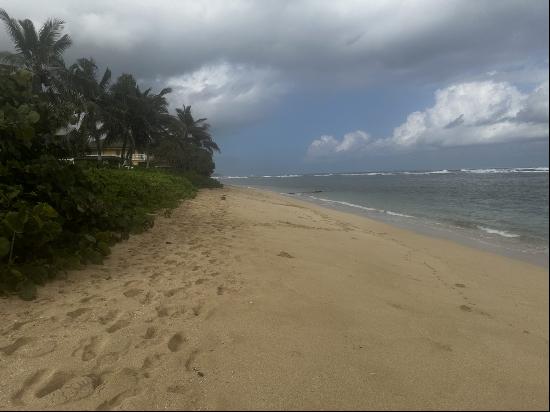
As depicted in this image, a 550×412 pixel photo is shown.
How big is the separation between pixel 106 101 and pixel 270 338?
30651 mm

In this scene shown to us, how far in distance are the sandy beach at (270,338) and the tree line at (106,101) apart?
530 inches

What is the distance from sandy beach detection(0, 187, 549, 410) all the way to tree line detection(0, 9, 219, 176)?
13.5 m

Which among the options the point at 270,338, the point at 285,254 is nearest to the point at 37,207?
the point at 270,338

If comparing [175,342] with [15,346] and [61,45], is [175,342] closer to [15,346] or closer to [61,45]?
[15,346]

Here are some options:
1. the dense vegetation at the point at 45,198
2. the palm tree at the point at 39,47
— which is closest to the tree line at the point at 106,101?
the palm tree at the point at 39,47

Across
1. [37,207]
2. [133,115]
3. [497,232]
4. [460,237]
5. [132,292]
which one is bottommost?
[460,237]

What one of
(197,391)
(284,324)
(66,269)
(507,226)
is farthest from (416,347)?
(507,226)

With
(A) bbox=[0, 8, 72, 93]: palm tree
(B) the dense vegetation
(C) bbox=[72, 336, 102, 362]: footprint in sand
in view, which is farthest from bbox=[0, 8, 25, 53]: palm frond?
(C) bbox=[72, 336, 102, 362]: footprint in sand

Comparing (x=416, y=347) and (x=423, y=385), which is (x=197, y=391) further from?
(x=416, y=347)

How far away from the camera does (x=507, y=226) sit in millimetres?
11250

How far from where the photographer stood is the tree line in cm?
2364

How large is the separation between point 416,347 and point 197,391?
73.8 inches

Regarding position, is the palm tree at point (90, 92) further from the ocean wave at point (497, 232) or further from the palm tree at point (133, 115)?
the ocean wave at point (497, 232)

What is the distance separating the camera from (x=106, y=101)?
29781 mm
